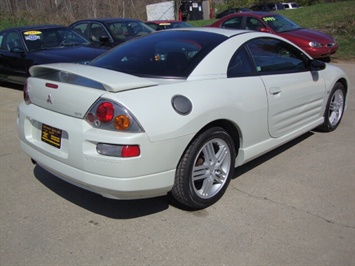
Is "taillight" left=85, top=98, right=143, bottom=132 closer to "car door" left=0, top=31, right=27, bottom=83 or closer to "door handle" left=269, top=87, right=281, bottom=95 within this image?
"door handle" left=269, top=87, right=281, bottom=95

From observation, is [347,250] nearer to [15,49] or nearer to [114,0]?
[15,49]

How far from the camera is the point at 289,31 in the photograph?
10.9m

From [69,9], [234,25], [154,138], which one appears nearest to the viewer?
[154,138]

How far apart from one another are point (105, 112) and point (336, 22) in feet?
53.1

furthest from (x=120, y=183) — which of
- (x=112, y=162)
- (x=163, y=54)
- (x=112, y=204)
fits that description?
(x=163, y=54)

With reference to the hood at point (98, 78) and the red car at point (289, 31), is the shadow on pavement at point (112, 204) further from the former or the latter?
the red car at point (289, 31)

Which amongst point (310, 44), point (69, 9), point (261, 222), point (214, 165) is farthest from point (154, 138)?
point (69, 9)

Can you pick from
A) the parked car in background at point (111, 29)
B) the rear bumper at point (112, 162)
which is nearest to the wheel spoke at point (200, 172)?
the rear bumper at point (112, 162)

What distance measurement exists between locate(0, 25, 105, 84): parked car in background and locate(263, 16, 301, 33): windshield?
18.0 ft

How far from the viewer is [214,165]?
3.30m

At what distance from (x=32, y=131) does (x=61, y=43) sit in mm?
5448

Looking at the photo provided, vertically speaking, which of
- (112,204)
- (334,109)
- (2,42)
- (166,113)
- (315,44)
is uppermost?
(166,113)

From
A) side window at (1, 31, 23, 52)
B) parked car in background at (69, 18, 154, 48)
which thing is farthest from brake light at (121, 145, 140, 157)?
parked car in background at (69, 18, 154, 48)

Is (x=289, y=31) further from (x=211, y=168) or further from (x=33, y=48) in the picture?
(x=211, y=168)
